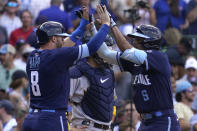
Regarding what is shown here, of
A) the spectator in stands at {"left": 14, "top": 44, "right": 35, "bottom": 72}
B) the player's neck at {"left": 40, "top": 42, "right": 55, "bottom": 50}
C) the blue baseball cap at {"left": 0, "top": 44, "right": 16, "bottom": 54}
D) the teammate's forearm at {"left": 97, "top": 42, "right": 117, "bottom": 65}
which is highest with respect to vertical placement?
the player's neck at {"left": 40, "top": 42, "right": 55, "bottom": 50}

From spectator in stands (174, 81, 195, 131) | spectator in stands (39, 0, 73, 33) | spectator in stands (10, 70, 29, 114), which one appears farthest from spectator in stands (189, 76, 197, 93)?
spectator in stands (10, 70, 29, 114)

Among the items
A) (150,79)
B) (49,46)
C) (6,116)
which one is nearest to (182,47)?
(6,116)

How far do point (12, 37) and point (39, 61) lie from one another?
616cm

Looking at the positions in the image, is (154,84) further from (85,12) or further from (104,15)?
(85,12)

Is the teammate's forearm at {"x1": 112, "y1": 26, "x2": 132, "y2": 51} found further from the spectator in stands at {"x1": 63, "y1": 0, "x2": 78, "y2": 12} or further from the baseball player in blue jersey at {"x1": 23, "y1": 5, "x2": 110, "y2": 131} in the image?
the spectator in stands at {"x1": 63, "y1": 0, "x2": 78, "y2": 12}

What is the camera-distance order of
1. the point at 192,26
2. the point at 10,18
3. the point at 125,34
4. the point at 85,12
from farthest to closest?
the point at 192,26 → the point at 10,18 → the point at 125,34 → the point at 85,12

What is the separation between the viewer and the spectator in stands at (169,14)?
1353 centimetres

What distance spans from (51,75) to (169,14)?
7055 millimetres

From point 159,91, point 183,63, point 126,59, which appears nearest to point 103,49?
point 126,59

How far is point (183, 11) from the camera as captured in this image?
45.2 ft

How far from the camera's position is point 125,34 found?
519 inches

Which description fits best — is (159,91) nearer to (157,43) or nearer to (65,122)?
(157,43)

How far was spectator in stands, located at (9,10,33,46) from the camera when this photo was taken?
42.3 ft

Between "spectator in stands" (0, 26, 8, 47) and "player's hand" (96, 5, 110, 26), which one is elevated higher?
"player's hand" (96, 5, 110, 26)
